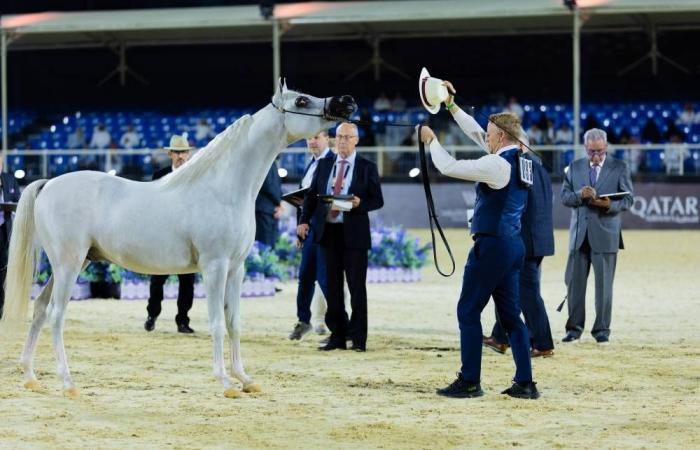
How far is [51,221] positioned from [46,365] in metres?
1.50

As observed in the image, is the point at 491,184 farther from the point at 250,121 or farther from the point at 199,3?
the point at 199,3

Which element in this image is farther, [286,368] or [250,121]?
[286,368]

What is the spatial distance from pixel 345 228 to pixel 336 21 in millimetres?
18074

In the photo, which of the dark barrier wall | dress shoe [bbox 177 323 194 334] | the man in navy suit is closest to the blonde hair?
the man in navy suit

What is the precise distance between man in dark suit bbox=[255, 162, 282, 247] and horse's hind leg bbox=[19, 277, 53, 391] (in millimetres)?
4723

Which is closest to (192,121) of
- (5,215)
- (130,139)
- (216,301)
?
(130,139)

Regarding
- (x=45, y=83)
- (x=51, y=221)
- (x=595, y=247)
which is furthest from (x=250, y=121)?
(x=45, y=83)

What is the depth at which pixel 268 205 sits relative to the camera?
47.4 feet

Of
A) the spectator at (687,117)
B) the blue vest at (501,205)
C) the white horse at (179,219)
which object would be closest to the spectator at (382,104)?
the spectator at (687,117)

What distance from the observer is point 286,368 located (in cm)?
1003

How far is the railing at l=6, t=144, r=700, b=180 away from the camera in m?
25.6

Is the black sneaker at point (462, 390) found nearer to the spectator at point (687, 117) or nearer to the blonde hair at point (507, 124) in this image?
the blonde hair at point (507, 124)

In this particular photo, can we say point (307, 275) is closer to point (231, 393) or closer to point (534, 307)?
point (534, 307)

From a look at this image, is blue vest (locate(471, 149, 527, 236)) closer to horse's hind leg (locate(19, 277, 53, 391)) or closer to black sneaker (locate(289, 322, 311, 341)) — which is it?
horse's hind leg (locate(19, 277, 53, 391))
